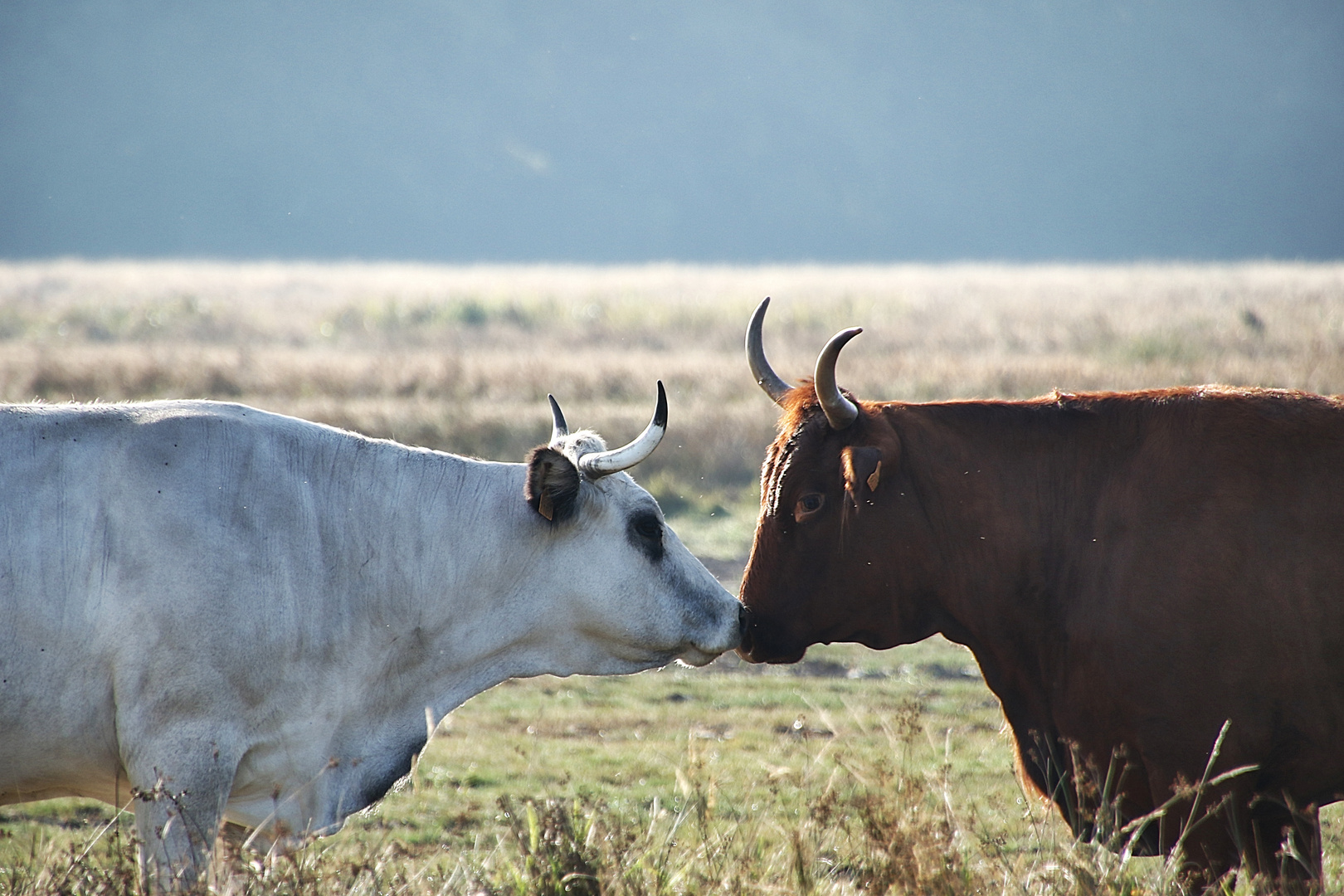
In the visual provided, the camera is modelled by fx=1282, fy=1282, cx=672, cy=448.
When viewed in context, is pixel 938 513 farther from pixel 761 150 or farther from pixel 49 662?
pixel 761 150

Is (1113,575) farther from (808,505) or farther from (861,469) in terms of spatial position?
(808,505)

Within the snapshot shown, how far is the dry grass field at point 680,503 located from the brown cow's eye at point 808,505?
2.62 feet

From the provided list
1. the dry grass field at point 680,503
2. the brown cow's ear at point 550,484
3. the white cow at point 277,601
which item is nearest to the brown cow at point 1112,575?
the dry grass field at point 680,503

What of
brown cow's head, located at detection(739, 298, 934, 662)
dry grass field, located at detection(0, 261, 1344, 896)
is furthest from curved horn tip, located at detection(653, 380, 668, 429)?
dry grass field, located at detection(0, 261, 1344, 896)

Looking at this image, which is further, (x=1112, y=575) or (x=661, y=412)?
(x=661, y=412)

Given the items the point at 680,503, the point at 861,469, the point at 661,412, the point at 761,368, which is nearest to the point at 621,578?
the point at 661,412

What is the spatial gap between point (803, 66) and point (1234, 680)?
421 ft

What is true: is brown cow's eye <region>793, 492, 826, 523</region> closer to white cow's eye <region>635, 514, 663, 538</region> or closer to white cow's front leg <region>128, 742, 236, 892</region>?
white cow's eye <region>635, 514, 663, 538</region>

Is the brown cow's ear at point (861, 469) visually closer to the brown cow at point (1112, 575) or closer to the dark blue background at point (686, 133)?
the brown cow at point (1112, 575)

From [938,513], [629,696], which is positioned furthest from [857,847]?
[629,696]

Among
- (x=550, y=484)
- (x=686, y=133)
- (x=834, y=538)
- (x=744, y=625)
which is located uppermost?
(x=686, y=133)

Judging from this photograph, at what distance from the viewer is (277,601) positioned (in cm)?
372

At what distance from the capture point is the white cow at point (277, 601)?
3.52m

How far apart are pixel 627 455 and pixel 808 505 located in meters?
0.67
